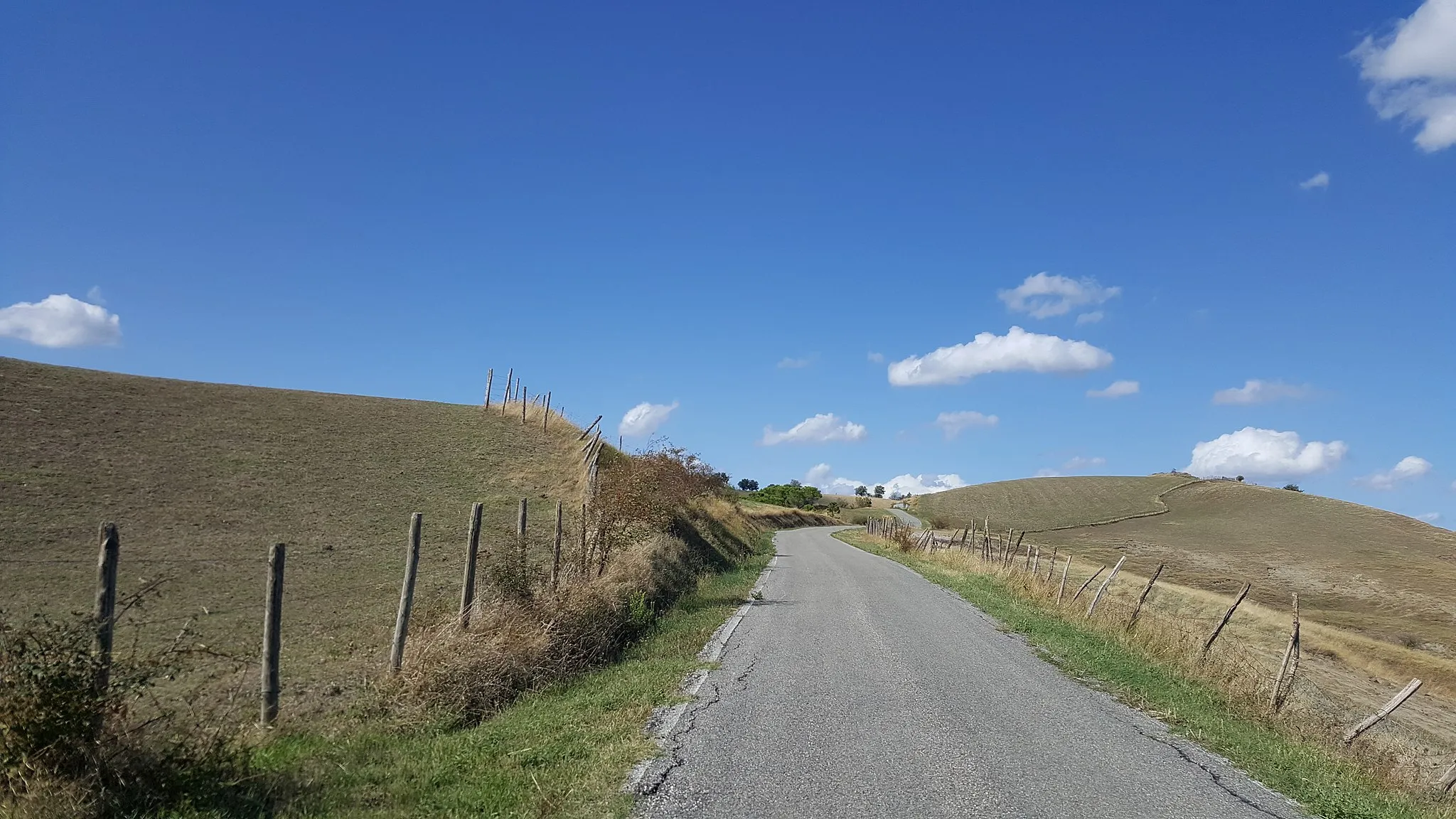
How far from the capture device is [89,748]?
499cm

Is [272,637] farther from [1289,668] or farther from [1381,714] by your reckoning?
[1289,668]

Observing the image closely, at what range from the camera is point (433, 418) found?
4425cm

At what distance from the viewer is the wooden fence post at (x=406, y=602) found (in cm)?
892

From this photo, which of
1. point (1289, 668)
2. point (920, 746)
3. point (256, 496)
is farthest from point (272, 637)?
point (256, 496)

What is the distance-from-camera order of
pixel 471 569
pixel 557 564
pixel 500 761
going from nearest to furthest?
pixel 500 761 < pixel 471 569 < pixel 557 564

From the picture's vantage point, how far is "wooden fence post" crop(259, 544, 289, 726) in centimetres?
781

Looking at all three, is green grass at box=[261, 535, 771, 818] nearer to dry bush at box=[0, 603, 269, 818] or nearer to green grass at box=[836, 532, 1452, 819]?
dry bush at box=[0, 603, 269, 818]

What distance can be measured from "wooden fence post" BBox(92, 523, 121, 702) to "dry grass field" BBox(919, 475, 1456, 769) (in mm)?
14990

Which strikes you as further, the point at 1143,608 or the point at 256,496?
the point at 256,496

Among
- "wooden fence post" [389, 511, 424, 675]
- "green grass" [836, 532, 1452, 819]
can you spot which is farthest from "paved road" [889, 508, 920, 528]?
"wooden fence post" [389, 511, 424, 675]

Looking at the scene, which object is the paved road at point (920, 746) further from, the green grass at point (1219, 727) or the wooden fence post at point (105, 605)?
the wooden fence post at point (105, 605)

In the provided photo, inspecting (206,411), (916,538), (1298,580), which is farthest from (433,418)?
(1298,580)

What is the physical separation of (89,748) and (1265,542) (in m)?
70.9

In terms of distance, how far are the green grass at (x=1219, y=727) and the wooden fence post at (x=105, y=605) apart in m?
8.34
